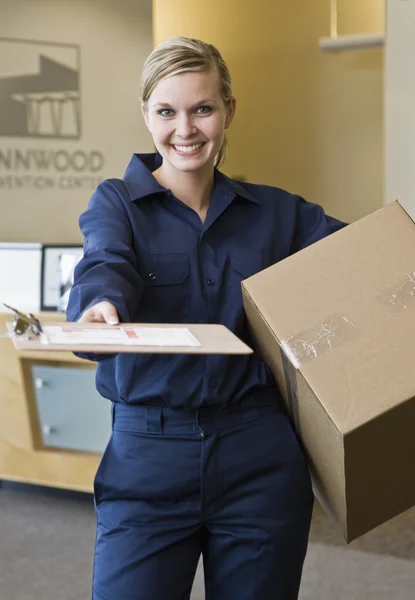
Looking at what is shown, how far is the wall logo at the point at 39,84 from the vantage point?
13.5 feet

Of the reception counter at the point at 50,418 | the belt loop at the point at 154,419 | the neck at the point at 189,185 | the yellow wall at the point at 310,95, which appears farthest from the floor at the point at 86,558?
the yellow wall at the point at 310,95

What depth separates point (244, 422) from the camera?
1.43 m

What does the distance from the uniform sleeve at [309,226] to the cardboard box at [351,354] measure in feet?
0.52

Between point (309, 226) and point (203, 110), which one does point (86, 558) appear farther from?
point (203, 110)

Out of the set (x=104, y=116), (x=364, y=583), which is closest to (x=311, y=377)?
(x=364, y=583)

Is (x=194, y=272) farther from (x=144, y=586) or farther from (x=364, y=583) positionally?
(x=364, y=583)

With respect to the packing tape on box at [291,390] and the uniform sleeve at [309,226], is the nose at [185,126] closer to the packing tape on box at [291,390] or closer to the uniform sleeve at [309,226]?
the uniform sleeve at [309,226]

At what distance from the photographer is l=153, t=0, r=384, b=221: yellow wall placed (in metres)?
5.43

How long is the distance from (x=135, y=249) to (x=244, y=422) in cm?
33

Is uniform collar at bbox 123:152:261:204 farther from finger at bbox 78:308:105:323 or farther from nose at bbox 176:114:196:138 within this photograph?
finger at bbox 78:308:105:323

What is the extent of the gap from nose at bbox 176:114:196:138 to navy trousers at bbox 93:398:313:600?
439mm

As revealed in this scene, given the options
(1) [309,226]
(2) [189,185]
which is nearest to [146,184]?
(2) [189,185]

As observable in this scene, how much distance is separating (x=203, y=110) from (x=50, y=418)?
2.32 m

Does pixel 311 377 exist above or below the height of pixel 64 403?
above
